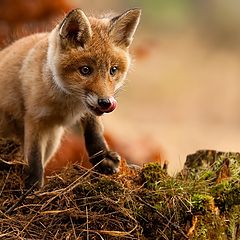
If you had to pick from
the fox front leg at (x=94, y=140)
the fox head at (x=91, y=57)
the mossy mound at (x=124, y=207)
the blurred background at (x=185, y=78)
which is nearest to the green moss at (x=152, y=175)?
the mossy mound at (x=124, y=207)

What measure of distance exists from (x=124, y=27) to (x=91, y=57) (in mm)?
547

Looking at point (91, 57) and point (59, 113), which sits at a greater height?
point (91, 57)

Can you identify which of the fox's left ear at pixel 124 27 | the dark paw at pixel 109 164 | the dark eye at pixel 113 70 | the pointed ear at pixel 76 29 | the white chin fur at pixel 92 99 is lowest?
the dark paw at pixel 109 164

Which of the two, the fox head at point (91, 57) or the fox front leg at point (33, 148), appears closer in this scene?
the fox head at point (91, 57)

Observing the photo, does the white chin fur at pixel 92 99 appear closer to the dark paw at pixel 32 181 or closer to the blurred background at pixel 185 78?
the dark paw at pixel 32 181

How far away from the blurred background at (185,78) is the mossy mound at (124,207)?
40.2ft

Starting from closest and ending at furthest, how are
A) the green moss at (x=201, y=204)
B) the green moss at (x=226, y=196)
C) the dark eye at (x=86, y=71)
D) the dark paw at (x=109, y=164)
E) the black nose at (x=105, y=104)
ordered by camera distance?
the green moss at (x=201, y=204)
the green moss at (x=226, y=196)
the black nose at (x=105, y=104)
the dark eye at (x=86, y=71)
the dark paw at (x=109, y=164)

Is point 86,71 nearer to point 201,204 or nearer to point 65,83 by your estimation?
point 65,83

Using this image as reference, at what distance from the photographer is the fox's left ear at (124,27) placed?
259 inches

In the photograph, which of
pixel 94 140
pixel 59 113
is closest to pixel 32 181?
pixel 59 113

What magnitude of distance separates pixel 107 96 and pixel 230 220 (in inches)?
50.9

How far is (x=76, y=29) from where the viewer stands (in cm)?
637

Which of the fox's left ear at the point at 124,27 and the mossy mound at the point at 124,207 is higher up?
the fox's left ear at the point at 124,27

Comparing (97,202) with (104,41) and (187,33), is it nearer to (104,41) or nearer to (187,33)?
(104,41)
